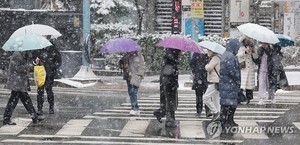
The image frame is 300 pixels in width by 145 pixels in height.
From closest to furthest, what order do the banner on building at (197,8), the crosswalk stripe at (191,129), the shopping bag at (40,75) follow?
the crosswalk stripe at (191,129) < the shopping bag at (40,75) < the banner on building at (197,8)

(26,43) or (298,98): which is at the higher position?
(26,43)

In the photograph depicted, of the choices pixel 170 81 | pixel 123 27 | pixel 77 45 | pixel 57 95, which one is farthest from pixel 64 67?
pixel 170 81

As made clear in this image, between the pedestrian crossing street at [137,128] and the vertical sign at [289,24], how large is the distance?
12.2 m

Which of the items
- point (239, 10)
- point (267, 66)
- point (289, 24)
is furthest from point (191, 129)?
point (239, 10)

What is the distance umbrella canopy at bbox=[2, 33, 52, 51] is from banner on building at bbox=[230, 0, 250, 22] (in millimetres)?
19304

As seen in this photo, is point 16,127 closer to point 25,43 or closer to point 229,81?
point 25,43

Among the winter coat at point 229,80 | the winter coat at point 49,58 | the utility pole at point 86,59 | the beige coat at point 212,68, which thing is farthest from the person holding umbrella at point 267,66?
the utility pole at point 86,59

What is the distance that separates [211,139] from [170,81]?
1.60 metres

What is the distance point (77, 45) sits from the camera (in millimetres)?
24609

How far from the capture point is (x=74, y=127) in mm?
11922

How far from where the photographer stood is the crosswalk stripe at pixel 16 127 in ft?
37.1

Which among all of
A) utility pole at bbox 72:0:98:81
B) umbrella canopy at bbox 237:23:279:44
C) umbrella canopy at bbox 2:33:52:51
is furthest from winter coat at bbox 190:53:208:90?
utility pole at bbox 72:0:98:81

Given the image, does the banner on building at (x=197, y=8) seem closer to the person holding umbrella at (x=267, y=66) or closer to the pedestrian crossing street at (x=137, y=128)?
the person holding umbrella at (x=267, y=66)

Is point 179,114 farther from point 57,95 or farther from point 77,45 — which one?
point 77,45
